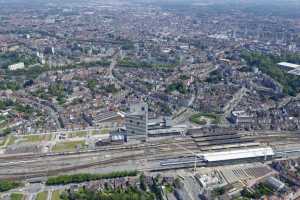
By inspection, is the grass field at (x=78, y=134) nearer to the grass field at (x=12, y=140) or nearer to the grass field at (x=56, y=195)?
the grass field at (x=12, y=140)

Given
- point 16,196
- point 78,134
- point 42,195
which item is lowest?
point 42,195

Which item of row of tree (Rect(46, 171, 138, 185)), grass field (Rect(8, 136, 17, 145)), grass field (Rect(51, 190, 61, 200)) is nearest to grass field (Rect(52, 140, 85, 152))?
grass field (Rect(8, 136, 17, 145))

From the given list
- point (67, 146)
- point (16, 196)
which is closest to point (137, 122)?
point (67, 146)

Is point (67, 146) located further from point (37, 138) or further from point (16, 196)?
point (16, 196)

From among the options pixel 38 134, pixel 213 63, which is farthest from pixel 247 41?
pixel 38 134

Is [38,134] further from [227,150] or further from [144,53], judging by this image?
[144,53]

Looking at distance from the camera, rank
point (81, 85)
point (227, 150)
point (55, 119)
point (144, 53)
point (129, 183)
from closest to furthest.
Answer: point (129, 183) < point (227, 150) < point (55, 119) < point (81, 85) < point (144, 53)
